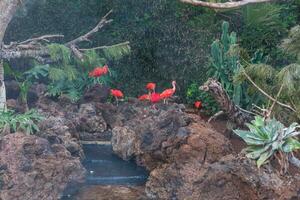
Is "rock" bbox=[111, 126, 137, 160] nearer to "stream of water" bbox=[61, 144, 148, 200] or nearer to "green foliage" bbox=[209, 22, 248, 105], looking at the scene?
"stream of water" bbox=[61, 144, 148, 200]

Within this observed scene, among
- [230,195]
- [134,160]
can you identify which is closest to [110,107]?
[134,160]

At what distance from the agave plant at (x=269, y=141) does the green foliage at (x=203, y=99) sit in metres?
3.86

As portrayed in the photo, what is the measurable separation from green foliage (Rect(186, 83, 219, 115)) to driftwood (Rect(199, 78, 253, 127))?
2157 mm

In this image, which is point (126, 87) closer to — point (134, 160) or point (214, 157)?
point (134, 160)

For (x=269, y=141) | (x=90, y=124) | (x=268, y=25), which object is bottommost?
(x=90, y=124)

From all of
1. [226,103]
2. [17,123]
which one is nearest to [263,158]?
[226,103]

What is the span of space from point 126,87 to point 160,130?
391 centimetres

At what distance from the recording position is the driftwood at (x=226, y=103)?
696 centimetres

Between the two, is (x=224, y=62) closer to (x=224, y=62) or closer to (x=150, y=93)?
(x=224, y=62)

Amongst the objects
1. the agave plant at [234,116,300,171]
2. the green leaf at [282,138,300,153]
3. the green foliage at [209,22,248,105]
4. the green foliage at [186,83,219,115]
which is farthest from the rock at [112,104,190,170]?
the green foliage at [186,83,219,115]

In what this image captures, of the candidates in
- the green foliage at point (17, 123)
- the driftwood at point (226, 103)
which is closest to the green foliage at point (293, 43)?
the driftwood at point (226, 103)

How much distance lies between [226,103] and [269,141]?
151 cm

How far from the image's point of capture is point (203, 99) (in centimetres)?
1002

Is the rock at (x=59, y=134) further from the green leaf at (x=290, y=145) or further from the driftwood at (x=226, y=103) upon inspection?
the green leaf at (x=290, y=145)
